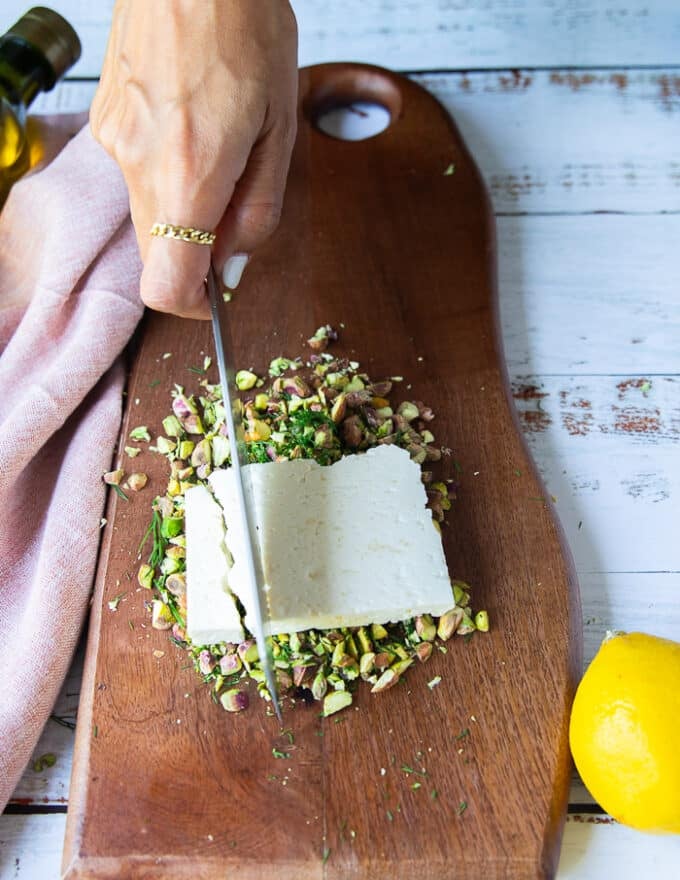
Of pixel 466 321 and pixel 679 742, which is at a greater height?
pixel 466 321

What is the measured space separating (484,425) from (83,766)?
0.83 m

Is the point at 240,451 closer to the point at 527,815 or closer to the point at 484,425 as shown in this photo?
the point at 484,425

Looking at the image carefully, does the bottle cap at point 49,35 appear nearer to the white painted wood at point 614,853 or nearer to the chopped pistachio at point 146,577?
the chopped pistachio at point 146,577

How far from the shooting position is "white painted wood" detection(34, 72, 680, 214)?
192 centimetres

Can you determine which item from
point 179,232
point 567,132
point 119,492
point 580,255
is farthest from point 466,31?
point 119,492

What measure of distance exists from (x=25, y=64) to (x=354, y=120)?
695 millimetres

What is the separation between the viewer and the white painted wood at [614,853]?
4.13 ft

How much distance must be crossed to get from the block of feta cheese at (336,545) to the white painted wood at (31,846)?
15.3 inches

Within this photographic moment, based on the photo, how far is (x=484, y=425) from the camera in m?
1.52

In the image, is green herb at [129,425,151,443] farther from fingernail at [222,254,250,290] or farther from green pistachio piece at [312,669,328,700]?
green pistachio piece at [312,669,328,700]

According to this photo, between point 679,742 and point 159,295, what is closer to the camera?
point 679,742

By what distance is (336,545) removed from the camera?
1.30 meters

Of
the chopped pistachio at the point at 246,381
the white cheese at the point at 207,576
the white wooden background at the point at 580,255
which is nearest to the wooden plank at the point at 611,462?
the white wooden background at the point at 580,255

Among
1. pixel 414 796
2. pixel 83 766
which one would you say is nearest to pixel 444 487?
pixel 414 796
